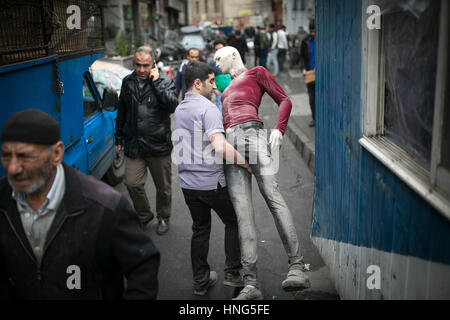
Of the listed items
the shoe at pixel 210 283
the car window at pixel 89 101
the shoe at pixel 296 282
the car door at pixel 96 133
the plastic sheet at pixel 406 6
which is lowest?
the shoe at pixel 210 283

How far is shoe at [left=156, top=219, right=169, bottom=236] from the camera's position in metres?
5.16

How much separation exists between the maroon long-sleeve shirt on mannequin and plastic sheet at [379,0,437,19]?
1.16 metres

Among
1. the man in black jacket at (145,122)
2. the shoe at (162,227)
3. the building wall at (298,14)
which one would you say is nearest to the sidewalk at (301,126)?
the shoe at (162,227)

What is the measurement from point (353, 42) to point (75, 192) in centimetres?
209

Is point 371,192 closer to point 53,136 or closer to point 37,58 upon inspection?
point 53,136

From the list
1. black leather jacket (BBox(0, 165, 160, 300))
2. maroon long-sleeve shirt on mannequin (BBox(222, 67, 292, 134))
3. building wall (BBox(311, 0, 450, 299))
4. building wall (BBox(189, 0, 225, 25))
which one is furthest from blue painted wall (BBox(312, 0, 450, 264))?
building wall (BBox(189, 0, 225, 25))

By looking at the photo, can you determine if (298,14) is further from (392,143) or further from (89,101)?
(392,143)

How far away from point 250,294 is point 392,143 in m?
1.57

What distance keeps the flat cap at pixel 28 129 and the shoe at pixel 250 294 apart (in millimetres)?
2080

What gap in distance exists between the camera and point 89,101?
6.10 m

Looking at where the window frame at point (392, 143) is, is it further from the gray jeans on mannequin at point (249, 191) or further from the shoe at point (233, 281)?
the shoe at point (233, 281)

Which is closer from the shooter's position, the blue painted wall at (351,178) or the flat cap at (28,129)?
the flat cap at (28,129)

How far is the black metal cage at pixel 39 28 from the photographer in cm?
347
